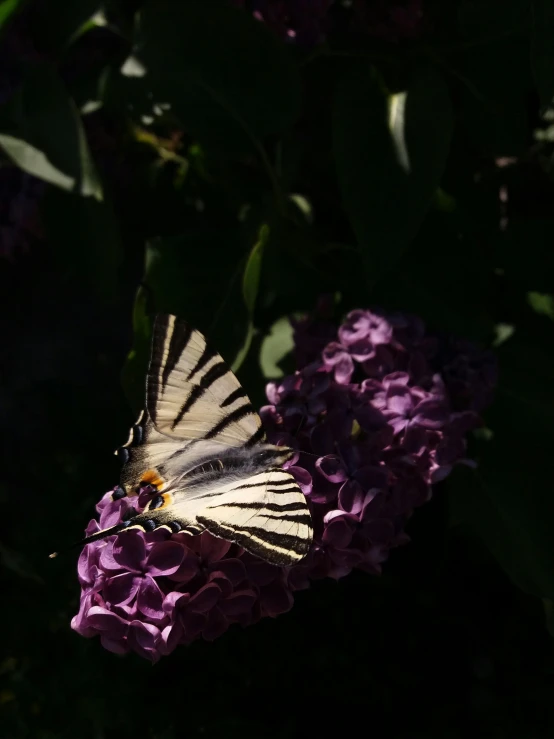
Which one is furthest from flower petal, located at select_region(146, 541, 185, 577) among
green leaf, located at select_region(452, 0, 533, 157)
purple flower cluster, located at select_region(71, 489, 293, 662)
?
green leaf, located at select_region(452, 0, 533, 157)

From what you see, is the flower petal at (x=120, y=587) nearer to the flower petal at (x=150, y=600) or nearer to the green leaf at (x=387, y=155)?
the flower petal at (x=150, y=600)

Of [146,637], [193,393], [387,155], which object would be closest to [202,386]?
[193,393]

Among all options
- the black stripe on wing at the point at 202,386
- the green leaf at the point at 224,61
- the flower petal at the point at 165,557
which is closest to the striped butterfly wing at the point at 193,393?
the black stripe on wing at the point at 202,386

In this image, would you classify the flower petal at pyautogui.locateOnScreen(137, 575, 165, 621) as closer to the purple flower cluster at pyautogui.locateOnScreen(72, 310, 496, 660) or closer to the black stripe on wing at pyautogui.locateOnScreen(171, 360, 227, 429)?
the purple flower cluster at pyautogui.locateOnScreen(72, 310, 496, 660)

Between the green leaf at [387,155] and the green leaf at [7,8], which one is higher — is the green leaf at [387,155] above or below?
below

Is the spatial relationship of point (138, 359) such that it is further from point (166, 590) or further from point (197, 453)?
point (166, 590)

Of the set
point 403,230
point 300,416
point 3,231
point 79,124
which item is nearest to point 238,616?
point 300,416
